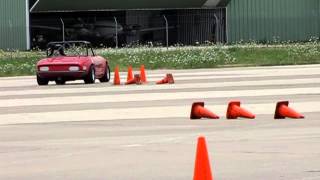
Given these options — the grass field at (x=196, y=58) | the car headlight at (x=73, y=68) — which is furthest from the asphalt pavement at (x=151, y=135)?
the grass field at (x=196, y=58)

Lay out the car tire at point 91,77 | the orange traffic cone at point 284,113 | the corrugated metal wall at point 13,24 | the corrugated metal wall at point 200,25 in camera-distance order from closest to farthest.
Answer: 1. the orange traffic cone at point 284,113
2. the car tire at point 91,77
3. the corrugated metal wall at point 13,24
4. the corrugated metal wall at point 200,25

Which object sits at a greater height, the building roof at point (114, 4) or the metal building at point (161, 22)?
the building roof at point (114, 4)

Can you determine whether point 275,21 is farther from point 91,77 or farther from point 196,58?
point 91,77

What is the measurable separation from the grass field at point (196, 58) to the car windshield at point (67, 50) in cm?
929

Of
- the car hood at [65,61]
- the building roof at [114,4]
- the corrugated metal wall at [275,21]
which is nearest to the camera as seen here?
the car hood at [65,61]

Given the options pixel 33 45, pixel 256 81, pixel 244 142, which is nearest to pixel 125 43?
pixel 33 45

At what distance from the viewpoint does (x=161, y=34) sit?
179 feet

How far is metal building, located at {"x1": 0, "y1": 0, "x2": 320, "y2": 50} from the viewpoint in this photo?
2135 inches

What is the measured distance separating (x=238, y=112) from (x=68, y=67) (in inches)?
443

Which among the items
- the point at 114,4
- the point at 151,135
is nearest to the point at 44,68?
the point at 151,135

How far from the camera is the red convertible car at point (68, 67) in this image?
2558cm

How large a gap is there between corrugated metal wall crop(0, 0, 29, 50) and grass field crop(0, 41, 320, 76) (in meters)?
9.79

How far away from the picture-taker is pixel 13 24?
54375 millimetres

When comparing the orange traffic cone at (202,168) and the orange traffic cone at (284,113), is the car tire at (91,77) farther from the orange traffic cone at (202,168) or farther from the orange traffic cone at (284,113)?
the orange traffic cone at (202,168)
